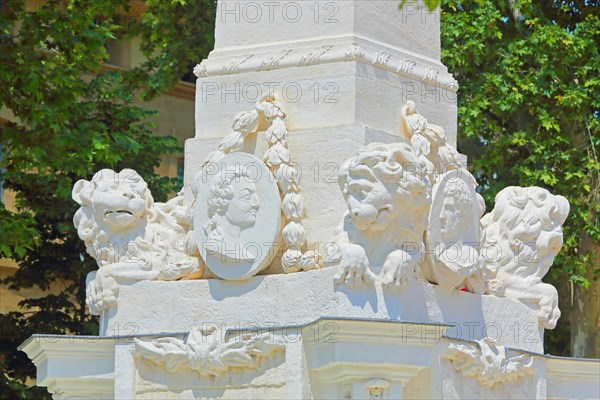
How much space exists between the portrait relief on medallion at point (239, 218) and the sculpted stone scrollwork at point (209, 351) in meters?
0.40

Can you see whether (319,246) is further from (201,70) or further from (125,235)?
(201,70)

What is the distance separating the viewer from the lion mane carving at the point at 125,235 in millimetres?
11992

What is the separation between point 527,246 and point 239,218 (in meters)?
1.89

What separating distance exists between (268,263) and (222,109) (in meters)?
1.21

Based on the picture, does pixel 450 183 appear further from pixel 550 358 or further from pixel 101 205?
pixel 101 205

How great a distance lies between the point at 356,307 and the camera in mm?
11086

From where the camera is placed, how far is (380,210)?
1105cm

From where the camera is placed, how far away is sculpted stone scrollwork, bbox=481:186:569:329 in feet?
40.5

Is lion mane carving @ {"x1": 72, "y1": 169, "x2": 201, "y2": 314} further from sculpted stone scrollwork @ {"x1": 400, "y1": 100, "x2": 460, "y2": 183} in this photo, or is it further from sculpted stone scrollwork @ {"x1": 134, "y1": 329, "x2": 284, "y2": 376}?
sculpted stone scrollwork @ {"x1": 400, "y1": 100, "x2": 460, "y2": 183}

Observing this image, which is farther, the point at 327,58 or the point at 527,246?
the point at 527,246

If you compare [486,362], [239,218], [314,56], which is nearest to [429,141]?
[314,56]

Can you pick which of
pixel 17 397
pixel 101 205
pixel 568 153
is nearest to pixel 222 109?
pixel 101 205

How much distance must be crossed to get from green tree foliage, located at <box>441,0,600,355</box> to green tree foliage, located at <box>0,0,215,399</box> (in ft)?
12.4

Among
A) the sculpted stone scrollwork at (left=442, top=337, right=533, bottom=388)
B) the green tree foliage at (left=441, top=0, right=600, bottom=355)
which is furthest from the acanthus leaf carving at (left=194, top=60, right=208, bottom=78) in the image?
the green tree foliage at (left=441, top=0, right=600, bottom=355)
